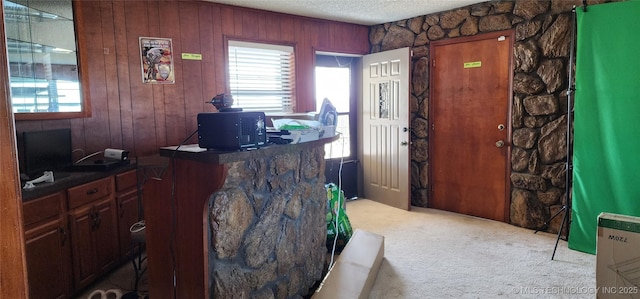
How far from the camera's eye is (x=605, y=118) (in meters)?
3.03

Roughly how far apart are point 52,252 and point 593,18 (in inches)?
167

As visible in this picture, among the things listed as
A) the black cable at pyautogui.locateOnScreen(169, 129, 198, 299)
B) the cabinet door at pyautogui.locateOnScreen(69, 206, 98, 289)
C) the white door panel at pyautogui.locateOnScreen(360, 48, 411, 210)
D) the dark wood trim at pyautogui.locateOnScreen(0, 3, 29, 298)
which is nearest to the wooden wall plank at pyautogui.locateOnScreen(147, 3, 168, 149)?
the cabinet door at pyautogui.locateOnScreen(69, 206, 98, 289)

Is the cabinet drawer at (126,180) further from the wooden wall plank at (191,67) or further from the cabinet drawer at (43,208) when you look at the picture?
the wooden wall plank at (191,67)

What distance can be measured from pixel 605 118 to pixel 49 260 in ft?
13.4

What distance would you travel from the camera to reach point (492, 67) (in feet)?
13.1

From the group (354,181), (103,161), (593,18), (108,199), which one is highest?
(593,18)

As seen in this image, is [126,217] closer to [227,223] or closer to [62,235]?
[62,235]

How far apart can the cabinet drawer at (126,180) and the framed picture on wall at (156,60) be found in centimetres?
92

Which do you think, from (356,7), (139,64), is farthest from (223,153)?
(356,7)

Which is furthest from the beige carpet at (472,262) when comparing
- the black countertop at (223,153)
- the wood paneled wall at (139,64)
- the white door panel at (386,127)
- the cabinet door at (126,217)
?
the wood paneled wall at (139,64)

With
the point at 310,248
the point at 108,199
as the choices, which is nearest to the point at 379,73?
the point at 310,248

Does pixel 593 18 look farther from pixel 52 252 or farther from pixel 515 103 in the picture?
pixel 52 252

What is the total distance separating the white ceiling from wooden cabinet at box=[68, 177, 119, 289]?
7.04ft

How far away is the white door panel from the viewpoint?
451 cm
